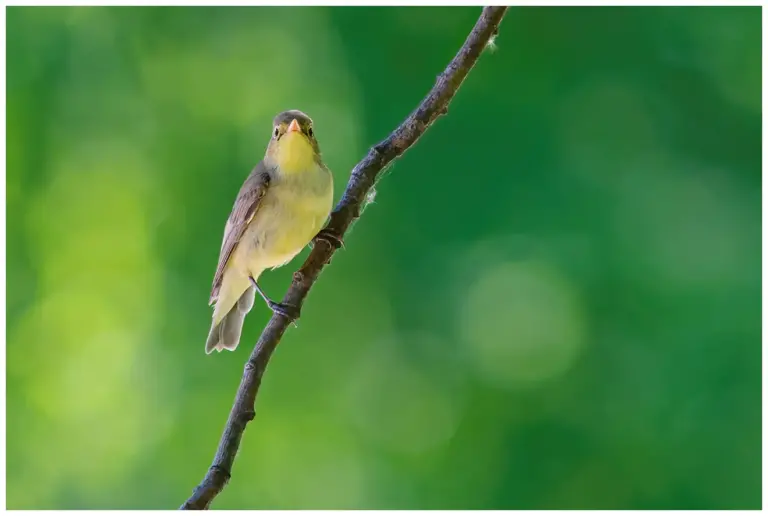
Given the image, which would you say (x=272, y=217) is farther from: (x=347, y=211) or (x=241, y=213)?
(x=347, y=211)

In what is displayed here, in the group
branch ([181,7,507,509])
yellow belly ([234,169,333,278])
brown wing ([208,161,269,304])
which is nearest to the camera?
branch ([181,7,507,509])

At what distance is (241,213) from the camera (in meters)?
2.21

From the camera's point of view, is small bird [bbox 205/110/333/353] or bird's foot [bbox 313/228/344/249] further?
small bird [bbox 205/110/333/353]

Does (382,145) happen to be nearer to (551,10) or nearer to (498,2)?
(498,2)

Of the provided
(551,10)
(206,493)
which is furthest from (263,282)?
(206,493)

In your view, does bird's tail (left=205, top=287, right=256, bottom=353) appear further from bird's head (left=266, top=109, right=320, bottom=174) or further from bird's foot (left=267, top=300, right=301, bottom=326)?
bird's foot (left=267, top=300, right=301, bottom=326)

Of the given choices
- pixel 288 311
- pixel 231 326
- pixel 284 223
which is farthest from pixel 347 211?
pixel 231 326

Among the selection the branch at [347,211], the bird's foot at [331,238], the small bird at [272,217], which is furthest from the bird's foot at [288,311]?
the small bird at [272,217]

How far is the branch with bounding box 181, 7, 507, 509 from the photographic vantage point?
4.09 feet

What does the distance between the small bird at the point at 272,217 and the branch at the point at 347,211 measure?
1.36 ft

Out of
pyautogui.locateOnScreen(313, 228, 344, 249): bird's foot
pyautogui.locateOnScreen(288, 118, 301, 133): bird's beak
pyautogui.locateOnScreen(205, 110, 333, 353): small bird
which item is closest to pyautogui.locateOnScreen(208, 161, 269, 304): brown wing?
pyautogui.locateOnScreen(205, 110, 333, 353): small bird

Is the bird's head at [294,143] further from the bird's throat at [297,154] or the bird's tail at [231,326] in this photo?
the bird's tail at [231,326]

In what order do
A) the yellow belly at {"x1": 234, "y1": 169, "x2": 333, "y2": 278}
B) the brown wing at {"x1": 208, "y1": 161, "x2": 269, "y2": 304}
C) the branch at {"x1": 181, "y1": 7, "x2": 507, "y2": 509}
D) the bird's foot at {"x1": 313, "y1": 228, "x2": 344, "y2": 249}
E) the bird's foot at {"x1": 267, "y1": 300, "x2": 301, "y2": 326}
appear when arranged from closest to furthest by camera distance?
1. the branch at {"x1": 181, "y1": 7, "x2": 507, "y2": 509}
2. the bird's foot at {"x1": 267, "y1": 300, "x2": 301, "y2": 326}
3. the bird's foot at {"x1": 313, "y1": 228, "x2": 344, "y2": 249}
4. the yellow belly at {"x1": 234, "y1": 169, "x2": 333, "y2": 278}
5. the brown wing at {"x1": 208, "y1": 161, "x2": 269, "y2": 304}

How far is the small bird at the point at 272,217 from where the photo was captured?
207 centimetres
